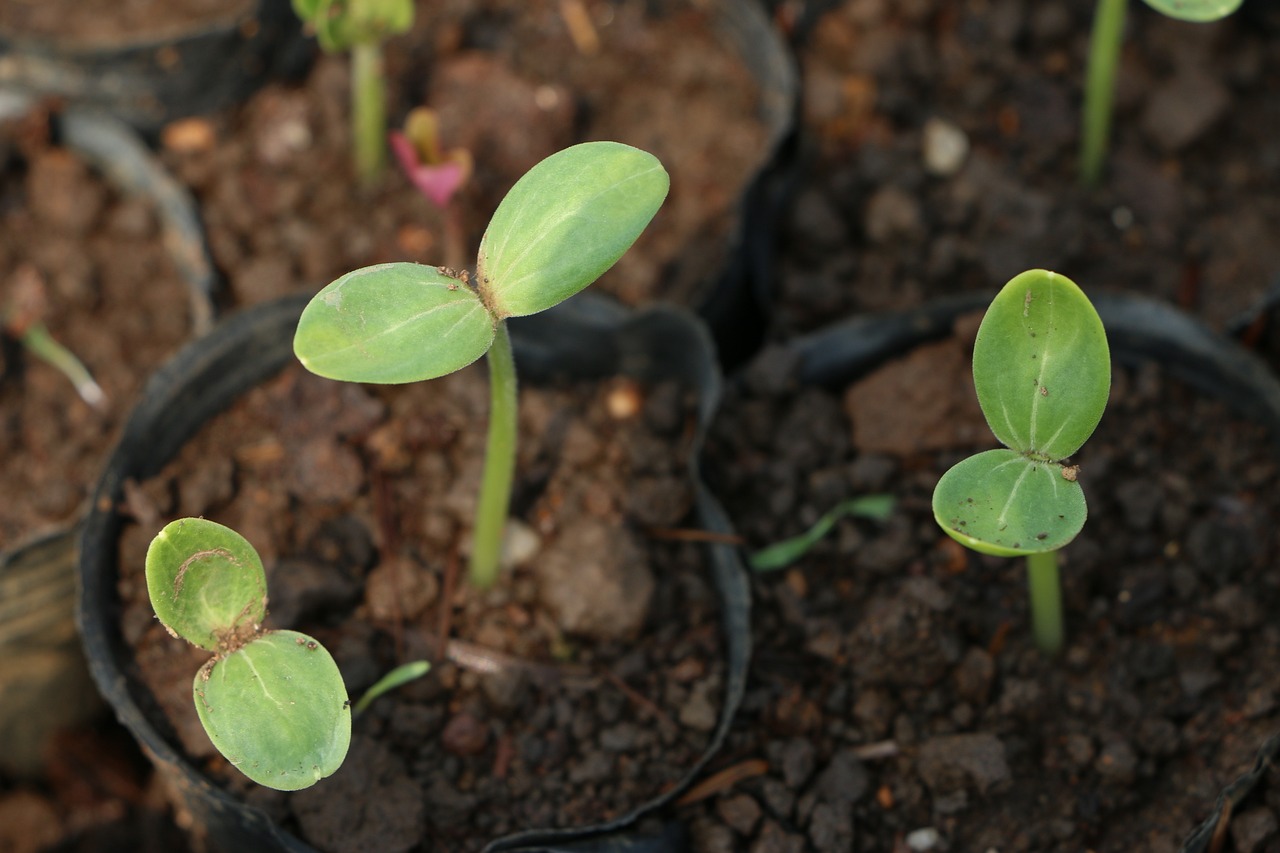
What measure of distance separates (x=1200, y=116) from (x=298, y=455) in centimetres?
151

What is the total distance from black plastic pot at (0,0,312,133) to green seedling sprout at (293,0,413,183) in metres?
0.16

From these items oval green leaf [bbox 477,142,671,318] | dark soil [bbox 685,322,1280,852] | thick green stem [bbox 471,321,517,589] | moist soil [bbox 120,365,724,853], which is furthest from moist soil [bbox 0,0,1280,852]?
oval green leaf [bbox 477,142,671,318]

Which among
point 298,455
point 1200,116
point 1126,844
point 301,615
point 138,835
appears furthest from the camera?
point 1200,116

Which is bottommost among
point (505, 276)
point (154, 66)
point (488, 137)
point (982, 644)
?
point (982, 644)

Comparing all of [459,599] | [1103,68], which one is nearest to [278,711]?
[459,599]

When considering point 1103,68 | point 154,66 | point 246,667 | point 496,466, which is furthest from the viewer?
point 154,66

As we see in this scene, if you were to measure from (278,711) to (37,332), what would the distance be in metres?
1.00

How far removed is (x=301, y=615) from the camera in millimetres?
1582

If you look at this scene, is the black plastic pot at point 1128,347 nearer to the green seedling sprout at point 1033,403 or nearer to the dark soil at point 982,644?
the dark soil at point 982,644

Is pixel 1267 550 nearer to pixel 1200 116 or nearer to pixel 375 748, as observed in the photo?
pixel 1200 116

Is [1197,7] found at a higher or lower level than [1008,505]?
higher

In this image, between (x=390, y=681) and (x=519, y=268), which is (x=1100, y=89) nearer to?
(x=519, y=268)

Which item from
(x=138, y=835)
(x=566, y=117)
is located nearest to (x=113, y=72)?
(x=566, y=117)

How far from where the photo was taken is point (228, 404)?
174 cm
